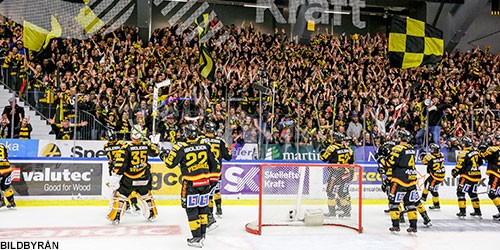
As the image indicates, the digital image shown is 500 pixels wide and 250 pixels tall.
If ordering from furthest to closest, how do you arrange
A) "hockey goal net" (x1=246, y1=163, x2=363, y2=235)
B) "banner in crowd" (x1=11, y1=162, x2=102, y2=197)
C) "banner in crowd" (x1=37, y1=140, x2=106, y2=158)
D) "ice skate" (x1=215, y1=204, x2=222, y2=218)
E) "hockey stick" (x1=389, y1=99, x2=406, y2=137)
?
"hockey stick" (x1=389, y1=99, x2=406, y2=137), "banner in crowd" (x1=37, y1=140, x2=106, y2=158), "banner in crowd" (x1=11, y1=162, x2=102, y2=197), "ice skate" (x1=215, y1=204, x2=222, y2=218), "hockey goal net" (x1=246, y1=163, x2=363, y2=235)

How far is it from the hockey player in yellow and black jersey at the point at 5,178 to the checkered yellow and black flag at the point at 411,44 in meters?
12.7

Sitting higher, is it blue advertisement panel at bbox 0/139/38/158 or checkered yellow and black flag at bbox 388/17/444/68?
checkered yellow and black flag at bbox 388/17/444/68

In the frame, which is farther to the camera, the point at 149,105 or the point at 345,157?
the point at 149,105

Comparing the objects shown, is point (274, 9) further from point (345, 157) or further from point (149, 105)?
point (345, 157)

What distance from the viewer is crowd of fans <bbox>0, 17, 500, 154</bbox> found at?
13539 mm

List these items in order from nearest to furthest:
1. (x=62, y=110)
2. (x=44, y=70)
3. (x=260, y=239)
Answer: (x=260, y=239) < (x=62, y=110) < (x=44, y=70)

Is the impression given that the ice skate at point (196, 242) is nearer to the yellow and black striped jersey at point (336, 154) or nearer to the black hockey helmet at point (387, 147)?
the black hockey helmet at point (387, 147)

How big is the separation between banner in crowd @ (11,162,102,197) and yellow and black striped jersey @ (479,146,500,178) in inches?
338

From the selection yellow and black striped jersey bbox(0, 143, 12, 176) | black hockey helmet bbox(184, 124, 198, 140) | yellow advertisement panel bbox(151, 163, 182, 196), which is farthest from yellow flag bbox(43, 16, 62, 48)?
black hockey helmet bbox(184, 124, 198, 140)

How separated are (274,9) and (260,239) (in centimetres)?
1772

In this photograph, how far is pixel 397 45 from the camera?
18.0 meters

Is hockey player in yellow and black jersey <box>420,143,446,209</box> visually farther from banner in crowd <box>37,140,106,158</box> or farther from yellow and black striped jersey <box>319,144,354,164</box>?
banner in crowd <box>37,140,106,158</box>

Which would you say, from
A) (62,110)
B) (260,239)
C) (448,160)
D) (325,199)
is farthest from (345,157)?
(62,110)

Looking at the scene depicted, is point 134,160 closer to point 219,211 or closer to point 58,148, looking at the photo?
point 219,211
